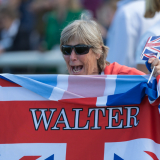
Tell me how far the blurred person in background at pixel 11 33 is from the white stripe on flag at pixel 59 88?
3.94 metres

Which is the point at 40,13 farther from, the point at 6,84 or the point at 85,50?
the point at 6,84

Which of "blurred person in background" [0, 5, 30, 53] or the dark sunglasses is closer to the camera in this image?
the dark sunglasses

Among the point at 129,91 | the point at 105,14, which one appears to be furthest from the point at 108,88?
the point at 105,14

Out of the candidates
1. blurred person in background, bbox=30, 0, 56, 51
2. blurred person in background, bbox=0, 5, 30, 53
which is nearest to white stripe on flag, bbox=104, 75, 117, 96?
blurred person in background, bbox=30, 0, 56, 51

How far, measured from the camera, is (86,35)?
2.65m

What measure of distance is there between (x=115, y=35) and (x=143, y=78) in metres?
1.76

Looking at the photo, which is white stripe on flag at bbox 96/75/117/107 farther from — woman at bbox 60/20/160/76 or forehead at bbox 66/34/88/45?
forehead at bbox 66/34/88/45

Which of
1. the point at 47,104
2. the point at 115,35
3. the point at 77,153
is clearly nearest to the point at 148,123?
the point at 77,153

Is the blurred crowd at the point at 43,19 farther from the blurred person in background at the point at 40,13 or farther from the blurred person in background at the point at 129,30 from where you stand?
the blurred person in background at the point at 129,30

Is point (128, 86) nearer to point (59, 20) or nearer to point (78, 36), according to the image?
point (78, 36)

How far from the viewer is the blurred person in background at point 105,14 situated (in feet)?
19.2

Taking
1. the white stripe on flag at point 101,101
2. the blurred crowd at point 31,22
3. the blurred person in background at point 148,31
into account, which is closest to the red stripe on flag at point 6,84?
the white stripe on flag at point 101,101

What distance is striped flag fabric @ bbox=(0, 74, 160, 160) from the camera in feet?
7.75

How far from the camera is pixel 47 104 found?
2.43 meters
